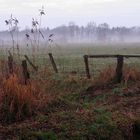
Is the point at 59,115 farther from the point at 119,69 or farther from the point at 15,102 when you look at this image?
the point at 119,69

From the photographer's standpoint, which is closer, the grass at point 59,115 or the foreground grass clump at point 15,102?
the grass at point 59,115

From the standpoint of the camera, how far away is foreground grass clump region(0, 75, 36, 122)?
8.88m

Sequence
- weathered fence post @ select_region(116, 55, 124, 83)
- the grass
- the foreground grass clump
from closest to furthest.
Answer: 1. the grass
2. the foreground grass clump
3. weathered fence post @ select_region(116, 55, 124, 83)

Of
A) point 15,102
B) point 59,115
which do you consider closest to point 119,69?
point 59,115

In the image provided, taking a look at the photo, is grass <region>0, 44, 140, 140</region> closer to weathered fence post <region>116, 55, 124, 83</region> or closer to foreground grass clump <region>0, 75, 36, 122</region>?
foreground grass clump <region>0, 75, 36, 122</region>

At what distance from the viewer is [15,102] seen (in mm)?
8977

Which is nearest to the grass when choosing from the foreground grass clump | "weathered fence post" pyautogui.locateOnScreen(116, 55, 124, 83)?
the foreground grass clump

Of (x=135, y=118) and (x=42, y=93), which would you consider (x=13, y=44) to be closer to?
(x=42, y=93)

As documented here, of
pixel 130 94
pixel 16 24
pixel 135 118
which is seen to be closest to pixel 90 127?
pixel 135 118

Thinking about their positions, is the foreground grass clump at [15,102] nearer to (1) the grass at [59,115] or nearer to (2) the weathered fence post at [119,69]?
(1) the grass at [59,115]

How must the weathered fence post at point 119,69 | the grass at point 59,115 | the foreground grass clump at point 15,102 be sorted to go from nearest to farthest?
the grass at point 59,115 → the foreground grass clump at point 15,102 → the weathered fence post at point 119,69

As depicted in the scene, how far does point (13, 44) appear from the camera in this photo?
39.7 ft

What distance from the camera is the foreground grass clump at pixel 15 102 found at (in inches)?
350

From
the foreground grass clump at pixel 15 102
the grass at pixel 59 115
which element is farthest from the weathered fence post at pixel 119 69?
the foreground grass clump at pixel 15 102
